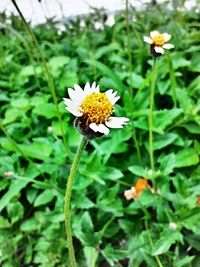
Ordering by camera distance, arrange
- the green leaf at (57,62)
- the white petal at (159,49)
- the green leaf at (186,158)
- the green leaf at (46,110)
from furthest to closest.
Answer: the green leaf at (57,62), the green leaf at (46,110), the green leaf at (186,158), the white petal at (159,49)

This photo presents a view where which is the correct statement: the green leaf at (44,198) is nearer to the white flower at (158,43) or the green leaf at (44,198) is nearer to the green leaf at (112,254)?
the green leaf at (112,254)

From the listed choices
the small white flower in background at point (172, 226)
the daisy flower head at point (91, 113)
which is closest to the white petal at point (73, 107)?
the daisy flower head at point (91, 113)

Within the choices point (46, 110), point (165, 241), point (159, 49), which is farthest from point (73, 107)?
point (46, 110)

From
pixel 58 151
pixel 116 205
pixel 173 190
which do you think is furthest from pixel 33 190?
pixel 173 190

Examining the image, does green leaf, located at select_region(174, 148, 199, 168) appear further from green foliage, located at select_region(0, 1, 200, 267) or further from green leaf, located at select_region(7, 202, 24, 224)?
green leaf, located at select_region(7, 202, 24, 224)

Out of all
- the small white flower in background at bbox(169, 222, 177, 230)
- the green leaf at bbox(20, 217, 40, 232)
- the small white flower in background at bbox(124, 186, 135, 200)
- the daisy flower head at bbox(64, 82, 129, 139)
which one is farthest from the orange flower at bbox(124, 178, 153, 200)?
the daisy flower head at bbox(64, 82, 129, 139)

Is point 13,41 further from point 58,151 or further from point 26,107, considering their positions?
point 58,151

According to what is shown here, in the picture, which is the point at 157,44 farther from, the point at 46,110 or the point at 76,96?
the point at 46,110

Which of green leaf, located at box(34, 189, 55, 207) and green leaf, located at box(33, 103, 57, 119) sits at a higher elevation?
green leaf, located at box(33, 103, 57, 119)
